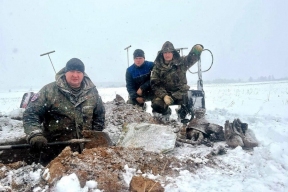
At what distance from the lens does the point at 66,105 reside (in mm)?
3453

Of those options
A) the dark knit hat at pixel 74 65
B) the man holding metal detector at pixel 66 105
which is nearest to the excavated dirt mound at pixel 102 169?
the man holding metal detector at pixel 66 105

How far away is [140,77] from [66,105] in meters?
3.19

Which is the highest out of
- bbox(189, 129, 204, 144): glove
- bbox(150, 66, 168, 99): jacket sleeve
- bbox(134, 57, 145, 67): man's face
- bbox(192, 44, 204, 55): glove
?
bbox(192, 44, 204, 55): glove

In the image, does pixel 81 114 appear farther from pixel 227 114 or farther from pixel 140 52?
pixel 227 114

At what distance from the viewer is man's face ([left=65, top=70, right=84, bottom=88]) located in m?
3.37

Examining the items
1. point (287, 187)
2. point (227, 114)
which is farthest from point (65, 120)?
point (227, 114)

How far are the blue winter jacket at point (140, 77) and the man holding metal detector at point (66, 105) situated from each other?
277 cm

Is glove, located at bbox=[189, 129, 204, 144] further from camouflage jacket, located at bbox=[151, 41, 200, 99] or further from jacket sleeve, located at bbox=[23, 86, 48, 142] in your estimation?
jacket sleeve, located at bbox=[23, 86, 48, 142]

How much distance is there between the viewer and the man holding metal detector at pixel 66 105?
11.0 ft

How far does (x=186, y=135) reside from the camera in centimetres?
427

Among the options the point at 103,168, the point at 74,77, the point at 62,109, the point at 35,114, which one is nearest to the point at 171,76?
the point at 74,77

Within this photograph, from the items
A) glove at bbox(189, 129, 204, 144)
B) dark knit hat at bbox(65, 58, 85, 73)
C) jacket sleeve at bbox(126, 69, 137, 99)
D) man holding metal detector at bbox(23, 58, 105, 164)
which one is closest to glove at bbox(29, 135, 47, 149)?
man holding metal detector at bbox(23, 58, 105, 164)

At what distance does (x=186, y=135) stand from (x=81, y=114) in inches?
70.7

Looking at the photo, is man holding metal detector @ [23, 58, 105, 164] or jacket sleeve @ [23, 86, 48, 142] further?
man holding metal detector @ [23, 58, 105, 164]
